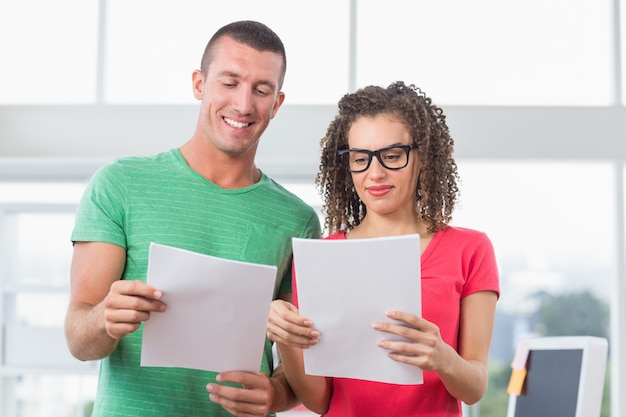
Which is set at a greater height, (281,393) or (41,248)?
(41,248)

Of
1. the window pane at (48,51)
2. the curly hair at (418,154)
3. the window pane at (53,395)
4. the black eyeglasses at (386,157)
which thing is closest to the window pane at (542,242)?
the window pane at (48,51)

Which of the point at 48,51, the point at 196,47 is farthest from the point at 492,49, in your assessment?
the point at 48,51

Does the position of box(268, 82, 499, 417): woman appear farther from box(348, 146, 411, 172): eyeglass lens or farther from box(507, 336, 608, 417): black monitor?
box(507, 336, 608, 417): black monitor

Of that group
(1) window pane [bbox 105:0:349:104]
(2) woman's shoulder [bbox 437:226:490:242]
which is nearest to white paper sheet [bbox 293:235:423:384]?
(2) woman's shoulder [bbox 437:226:490:242]

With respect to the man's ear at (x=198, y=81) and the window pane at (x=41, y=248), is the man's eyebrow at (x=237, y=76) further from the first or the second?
the window pane at (x=41, y=248)

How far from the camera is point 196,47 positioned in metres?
4.54

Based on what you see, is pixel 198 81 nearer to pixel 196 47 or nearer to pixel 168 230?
pixel 168 230

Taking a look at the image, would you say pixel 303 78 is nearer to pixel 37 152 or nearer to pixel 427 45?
pixel 427 45

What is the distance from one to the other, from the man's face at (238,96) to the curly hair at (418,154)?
0.55 feet

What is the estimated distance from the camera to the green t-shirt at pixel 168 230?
6.06ft

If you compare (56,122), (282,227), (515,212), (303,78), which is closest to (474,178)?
(515,212)

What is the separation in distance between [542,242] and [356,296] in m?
4.33

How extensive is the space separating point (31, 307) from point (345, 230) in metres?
3.03

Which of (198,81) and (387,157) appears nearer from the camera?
(387,157)
